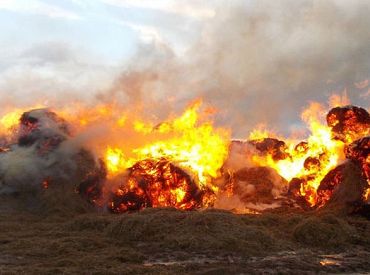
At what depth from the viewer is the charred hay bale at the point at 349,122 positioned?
136 ft

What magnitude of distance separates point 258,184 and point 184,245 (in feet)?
65.6

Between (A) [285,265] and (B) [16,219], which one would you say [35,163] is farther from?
(A) [285,265]

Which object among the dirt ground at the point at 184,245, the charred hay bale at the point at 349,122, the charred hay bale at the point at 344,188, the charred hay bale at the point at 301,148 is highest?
the charred hay bale at the point at 349,122

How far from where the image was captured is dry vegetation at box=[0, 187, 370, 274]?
1878cm

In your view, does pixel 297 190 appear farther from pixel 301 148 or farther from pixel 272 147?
pixel 272 147

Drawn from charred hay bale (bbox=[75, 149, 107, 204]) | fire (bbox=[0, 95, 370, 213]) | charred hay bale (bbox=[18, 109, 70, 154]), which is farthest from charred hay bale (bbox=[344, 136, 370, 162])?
charred hay bale (bbox=[18, 109, 70, 154])

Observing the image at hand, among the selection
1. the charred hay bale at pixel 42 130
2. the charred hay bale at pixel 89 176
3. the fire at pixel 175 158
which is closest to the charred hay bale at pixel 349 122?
the fire at pixel 175 158

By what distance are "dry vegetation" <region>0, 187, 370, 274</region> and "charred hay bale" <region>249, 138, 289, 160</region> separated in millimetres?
15145

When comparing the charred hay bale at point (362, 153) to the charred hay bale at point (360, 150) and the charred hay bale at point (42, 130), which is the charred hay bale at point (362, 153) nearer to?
the charred hay bale at point (360, 150)

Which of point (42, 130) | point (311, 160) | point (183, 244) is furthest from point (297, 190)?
point (42, 130)

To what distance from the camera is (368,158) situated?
116 feet

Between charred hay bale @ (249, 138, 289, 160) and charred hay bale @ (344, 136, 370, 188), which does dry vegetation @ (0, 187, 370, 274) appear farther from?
charred hay bale @ (249, 138, 289, 160)

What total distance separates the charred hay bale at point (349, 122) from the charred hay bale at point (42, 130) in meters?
24.3

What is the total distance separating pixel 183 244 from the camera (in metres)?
22.4
